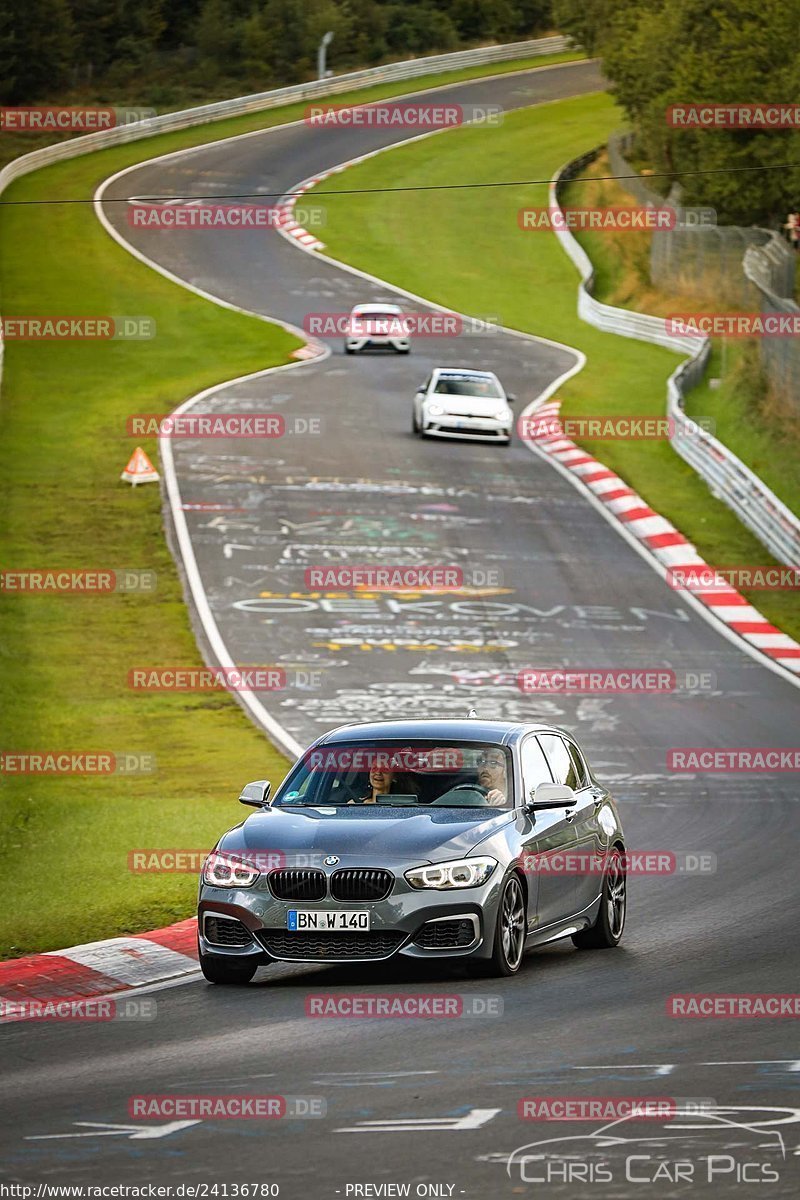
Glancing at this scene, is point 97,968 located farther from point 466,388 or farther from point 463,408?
point 466,388

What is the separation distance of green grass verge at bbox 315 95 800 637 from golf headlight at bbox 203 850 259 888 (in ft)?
56.6

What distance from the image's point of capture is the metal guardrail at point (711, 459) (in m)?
31.8

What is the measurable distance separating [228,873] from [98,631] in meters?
15.7

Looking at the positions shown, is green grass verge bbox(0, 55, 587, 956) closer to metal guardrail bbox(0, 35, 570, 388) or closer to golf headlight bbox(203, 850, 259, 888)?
golf headlight bbox(203, 850, 259, 888)

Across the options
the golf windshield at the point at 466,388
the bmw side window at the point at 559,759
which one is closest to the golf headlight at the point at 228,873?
the bmw side window at the point at 559,759

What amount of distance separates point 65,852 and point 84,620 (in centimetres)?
1171

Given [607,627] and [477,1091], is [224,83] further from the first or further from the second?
[477,1091]

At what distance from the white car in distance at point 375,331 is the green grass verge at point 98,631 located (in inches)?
66.7

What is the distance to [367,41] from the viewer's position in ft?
322

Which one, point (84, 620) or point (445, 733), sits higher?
point (445, 733)


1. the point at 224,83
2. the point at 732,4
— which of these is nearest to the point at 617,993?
the point at 732,4

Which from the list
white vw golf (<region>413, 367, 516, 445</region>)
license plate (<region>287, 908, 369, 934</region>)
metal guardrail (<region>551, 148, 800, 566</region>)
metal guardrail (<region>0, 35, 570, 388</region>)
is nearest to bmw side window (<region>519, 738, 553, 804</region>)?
license plate (<region>287, 908, 369, 934</region>)

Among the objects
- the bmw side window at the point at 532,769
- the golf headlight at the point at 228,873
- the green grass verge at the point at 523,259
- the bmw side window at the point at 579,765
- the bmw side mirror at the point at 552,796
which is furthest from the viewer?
the green grass verge at the point at 523,259

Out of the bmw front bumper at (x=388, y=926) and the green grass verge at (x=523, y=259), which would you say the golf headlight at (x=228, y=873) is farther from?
the green grass verge at (x=523, y=259)
